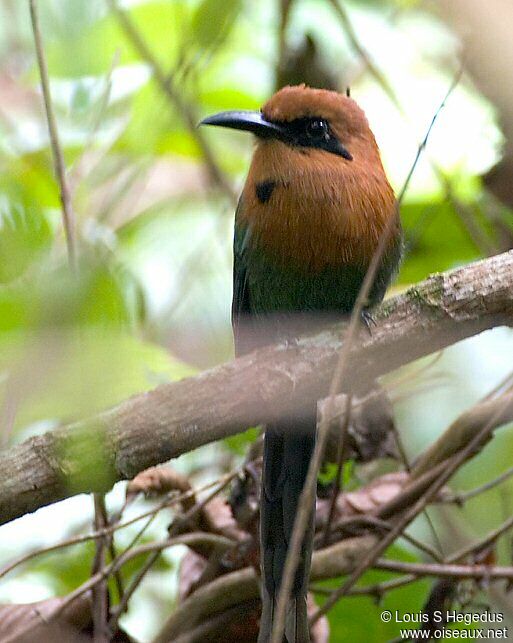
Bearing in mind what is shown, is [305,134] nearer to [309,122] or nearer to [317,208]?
[309,122]

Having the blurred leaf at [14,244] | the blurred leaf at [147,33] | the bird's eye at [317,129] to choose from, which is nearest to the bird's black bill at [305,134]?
the bird's eye at [317,129]

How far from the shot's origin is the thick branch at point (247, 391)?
6.07 ft

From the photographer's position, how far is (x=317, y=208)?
2635 mm

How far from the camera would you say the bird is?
8.51 ft

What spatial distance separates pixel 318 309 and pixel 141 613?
1499 mm

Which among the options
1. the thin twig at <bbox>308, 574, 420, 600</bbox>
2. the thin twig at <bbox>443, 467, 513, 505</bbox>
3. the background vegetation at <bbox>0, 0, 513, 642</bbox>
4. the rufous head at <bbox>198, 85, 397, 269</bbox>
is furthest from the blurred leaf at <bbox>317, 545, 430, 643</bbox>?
the rufous head at <bbox>198, 85, 397, 269</bbox>

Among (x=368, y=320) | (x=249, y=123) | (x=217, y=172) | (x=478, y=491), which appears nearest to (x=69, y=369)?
(x=368, y=320)

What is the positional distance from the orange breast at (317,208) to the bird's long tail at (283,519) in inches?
18.9

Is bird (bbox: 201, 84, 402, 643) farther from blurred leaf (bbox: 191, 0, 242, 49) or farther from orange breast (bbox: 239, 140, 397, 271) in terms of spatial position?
blurred leaf (bbox: 191, 0, 242, 49)

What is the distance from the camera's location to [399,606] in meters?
2.83

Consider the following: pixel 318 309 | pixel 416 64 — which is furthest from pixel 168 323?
pixel 416 64

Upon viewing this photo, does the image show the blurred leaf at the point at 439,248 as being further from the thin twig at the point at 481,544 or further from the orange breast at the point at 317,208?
the thin twig at the point at 481,544

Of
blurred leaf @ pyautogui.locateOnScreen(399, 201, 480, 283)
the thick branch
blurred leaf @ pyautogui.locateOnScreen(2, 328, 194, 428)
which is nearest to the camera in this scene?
blurred leaf @ pyautogui.locateOnScreen(2, 328, 194, 428)

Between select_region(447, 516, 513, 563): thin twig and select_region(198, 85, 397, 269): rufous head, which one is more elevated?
select_region(198, 85, 397, 269): rufous head
